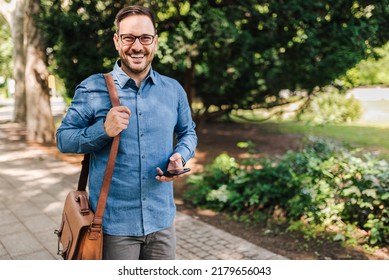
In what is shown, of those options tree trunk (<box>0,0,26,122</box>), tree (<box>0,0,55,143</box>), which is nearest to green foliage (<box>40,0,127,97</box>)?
tree (<box>0,0,55,143</box>)

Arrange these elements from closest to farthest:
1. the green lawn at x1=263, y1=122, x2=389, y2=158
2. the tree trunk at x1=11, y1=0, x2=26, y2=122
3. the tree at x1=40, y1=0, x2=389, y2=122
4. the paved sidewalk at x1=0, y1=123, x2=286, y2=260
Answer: the paved sidewalk at x1=0, y1=123, x2=286, y2=260 → the tree at x1=40, y1=0, x2=389, y2=122 → the green lawn at x1=263, y1=122, x2=389, y2=158 → the tree trunk at x1=11, y1=0, x2=26, y2=122

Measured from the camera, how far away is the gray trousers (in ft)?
6.51

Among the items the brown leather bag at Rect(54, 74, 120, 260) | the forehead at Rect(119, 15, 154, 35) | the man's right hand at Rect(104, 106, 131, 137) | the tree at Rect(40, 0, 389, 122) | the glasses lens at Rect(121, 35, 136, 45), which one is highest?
the tree at Rect(40, 0, 389, 122)

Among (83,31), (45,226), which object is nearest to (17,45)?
(83,31)

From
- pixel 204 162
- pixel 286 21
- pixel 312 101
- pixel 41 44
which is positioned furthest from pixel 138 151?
pixel 41 44

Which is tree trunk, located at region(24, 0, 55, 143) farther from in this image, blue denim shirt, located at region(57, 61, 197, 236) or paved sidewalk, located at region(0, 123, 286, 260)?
blue denim shirt, located at region(57, 61, 197, 236)

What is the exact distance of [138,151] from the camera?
1967mm

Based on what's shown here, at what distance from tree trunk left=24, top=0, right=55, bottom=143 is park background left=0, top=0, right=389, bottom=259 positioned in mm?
27

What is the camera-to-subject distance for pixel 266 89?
9.24 m

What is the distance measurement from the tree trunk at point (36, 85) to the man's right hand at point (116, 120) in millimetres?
8858

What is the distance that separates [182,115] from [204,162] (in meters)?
6.50

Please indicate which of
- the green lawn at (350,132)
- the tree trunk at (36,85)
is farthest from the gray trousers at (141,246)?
the tree trunk at (36,85)

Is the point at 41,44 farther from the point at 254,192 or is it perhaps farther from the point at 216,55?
the point at 254,192
